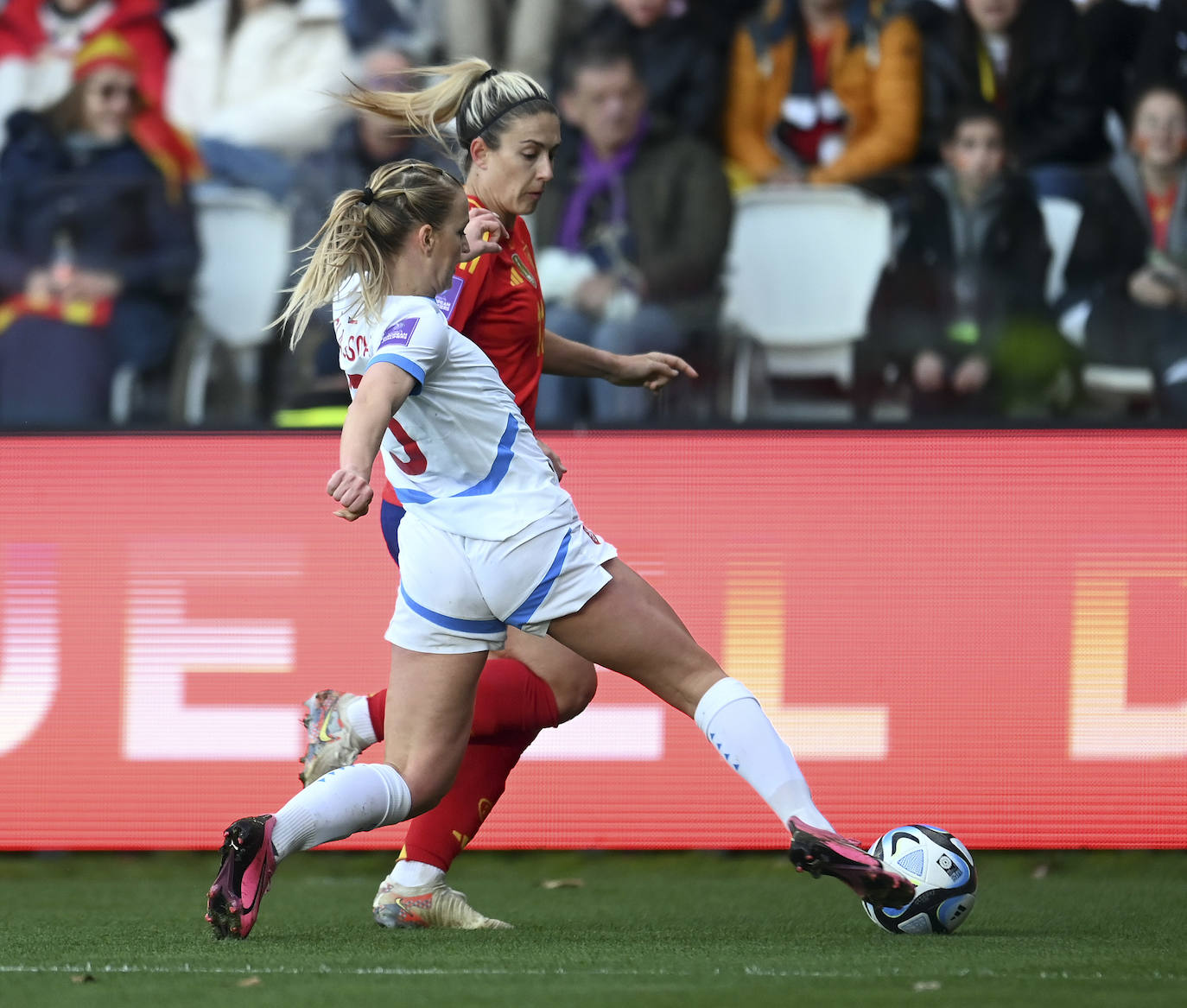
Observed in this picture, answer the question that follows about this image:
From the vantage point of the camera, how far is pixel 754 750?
3.55m

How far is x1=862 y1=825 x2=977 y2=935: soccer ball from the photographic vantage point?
3.69 m

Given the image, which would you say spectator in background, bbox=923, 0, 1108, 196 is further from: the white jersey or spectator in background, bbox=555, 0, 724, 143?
the white jersey

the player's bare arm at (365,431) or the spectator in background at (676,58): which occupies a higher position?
the spectator in background at (676,58)

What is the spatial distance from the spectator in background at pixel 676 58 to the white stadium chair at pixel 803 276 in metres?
0.35

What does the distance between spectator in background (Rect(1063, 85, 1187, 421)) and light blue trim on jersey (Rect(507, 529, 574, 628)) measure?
8.94 ft

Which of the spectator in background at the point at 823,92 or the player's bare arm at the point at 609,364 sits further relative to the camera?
the spectator in background at the point at 823,92

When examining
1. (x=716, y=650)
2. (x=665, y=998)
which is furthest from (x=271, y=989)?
(x=716, y=650)

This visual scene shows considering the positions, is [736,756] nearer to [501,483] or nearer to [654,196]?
[501,483]

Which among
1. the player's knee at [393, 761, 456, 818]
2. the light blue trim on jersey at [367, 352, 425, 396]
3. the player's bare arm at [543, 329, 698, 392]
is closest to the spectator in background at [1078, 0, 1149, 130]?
the player's bare arm at [543, 329, 698, 392]

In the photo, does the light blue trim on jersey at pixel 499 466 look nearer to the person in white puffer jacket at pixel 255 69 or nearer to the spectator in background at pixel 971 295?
the spectator in background at pixel 971 295

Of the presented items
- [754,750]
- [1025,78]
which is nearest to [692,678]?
[754,750]

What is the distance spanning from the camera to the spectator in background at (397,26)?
6.07 meters

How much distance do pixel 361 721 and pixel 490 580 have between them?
0.77 meters

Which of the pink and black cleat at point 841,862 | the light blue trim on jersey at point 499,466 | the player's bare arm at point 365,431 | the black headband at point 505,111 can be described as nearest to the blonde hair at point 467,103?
the black headband at point 505,111
